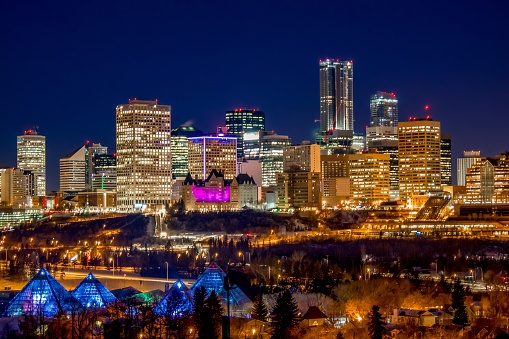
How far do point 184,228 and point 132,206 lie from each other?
26.7 m

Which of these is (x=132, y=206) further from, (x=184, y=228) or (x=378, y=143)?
(x=378, y=143)

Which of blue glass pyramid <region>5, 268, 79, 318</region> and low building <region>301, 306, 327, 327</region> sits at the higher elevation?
blue glass pyramid <region>5, 268, 79, 318</region>

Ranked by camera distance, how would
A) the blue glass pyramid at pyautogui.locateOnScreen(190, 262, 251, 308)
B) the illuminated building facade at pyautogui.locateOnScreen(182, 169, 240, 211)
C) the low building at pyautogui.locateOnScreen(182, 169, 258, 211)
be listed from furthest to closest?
1. the low building at pyautogui.locateOnScreen(182, 169, 258, 211)
2. the illuminated building facade at pyautogui.locateOnScreen(182, 169, 240, 211)
3. the blue glass pyramid at pyautogui.locateOnScreen(190, 262, 251, 308)

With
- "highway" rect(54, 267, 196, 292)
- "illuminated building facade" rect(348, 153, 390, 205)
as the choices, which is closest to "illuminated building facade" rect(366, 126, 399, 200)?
"illuminated building facade" rect(348, 153, 390, 205)

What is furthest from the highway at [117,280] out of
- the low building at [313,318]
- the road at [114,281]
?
the low building at [313,318]

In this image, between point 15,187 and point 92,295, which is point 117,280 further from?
point 15,187

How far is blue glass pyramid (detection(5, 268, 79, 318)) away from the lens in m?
39.3

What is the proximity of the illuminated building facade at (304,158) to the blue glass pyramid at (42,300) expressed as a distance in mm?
96227

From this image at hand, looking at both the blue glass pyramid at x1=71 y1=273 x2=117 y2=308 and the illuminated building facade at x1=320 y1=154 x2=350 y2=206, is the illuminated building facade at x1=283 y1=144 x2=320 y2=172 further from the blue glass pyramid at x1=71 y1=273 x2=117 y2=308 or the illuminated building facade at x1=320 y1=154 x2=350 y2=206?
the blue glass pyramid at x1=71 y1=273 x2=117 y2=308

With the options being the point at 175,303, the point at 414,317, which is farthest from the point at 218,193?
the point at 414,317

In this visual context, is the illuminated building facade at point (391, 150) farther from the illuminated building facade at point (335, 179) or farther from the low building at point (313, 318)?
the low building at point (313, 318)

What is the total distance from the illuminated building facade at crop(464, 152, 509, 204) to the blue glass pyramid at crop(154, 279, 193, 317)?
77.6 metres

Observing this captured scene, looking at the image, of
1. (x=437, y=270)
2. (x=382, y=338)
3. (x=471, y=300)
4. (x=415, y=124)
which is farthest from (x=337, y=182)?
(x=382, y=338)

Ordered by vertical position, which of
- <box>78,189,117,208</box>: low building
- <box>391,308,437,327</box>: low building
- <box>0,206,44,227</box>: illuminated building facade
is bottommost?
<box>391,308,437,327</box>: low building
